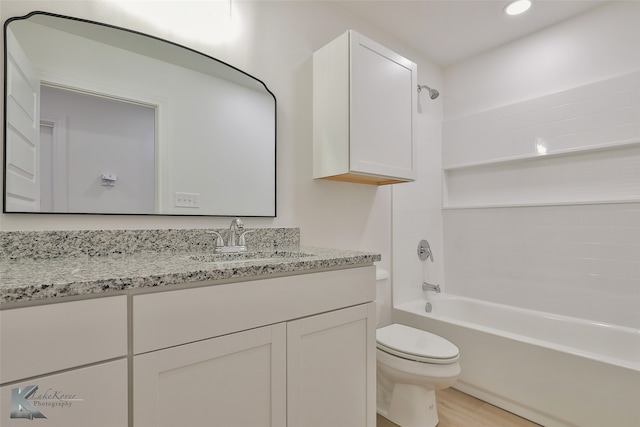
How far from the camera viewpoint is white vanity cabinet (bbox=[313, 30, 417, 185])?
1.63 m

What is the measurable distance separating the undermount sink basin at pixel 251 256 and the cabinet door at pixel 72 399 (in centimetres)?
56

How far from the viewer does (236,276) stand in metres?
0.94

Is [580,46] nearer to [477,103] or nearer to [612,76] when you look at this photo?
[612,76]

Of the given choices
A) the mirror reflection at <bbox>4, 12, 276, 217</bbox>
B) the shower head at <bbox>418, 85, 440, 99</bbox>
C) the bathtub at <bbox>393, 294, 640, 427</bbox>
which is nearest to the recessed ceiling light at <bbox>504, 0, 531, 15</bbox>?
the shower head at <bbox>418, 85, 440, 99</bbox>

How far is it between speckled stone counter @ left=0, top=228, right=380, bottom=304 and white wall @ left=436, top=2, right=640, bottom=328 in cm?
161

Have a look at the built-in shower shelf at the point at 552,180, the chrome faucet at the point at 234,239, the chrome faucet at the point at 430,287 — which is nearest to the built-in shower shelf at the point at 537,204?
the built-in shower shelf at the point at 552,180

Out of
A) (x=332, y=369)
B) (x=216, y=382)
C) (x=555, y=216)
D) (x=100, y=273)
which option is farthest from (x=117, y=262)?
(x=555, y=216)

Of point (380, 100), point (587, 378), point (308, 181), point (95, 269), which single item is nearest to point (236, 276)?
point (95, 269)

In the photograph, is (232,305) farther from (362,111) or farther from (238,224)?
(362,111)

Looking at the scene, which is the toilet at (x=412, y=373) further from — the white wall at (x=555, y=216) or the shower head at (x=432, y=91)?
the shower head at (x=432, y=91)

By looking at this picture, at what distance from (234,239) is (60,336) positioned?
83 cm

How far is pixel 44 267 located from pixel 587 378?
229cm

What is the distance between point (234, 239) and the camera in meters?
1.49

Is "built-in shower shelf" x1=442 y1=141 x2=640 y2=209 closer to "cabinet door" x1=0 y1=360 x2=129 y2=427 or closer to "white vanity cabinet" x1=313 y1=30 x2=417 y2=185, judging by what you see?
"white vanity cabinet" x1=313 y1=30 x2=417 y2=185
